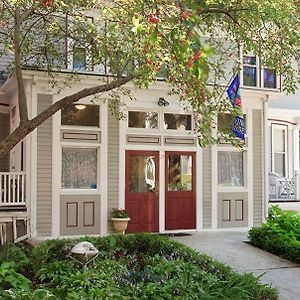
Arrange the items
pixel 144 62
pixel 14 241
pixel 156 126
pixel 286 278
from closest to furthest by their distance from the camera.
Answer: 1. pixel 144 62
2. pixel 286 278
3. pixel 14 241
4. pixel 156 126

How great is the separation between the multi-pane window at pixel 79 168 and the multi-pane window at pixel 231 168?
367 cm

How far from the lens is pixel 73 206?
1183cm

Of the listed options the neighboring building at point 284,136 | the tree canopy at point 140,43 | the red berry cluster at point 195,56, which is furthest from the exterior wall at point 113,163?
the red berry cluster at point 195,56

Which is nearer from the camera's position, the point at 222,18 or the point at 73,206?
the point at 222,18

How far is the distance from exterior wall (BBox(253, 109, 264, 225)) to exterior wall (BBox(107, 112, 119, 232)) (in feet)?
13.6

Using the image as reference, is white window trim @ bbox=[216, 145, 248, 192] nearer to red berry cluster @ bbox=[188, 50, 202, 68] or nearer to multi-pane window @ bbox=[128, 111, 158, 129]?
multi-pane window @ bbox=[128, 111, 158, 129]

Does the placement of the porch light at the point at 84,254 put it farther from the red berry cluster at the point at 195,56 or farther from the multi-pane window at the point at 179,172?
the multi-pane window at the point at 179,172

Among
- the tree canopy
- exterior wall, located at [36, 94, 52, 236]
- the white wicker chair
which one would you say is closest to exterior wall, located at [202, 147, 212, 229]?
the tree canopy

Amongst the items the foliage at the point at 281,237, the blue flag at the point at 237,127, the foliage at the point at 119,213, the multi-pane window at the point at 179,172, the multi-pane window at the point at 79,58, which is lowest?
the foliage at the point at 281,237

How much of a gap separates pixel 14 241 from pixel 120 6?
5.80 metres

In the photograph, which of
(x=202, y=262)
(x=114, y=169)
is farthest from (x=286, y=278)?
(x=114, y=169)

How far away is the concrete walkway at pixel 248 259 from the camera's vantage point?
8.27 metres

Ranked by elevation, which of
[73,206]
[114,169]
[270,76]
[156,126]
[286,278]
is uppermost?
[270,76]

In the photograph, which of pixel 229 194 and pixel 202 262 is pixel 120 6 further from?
pixel 229 194
